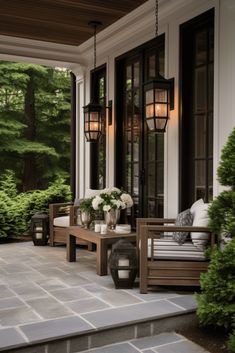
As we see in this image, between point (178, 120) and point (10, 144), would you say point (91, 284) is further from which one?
point (10, 144)

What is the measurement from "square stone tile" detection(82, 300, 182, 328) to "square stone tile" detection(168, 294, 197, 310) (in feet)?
0.25

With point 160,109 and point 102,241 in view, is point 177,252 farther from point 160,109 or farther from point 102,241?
point 160,109

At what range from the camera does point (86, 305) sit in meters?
3.27

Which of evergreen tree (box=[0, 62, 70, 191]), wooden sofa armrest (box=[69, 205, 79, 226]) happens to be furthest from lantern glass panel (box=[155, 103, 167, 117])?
evergreen tree (box=[0, 62, 70, 191])

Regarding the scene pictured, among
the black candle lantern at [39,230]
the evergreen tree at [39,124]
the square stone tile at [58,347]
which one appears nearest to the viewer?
the square stone tile at [58,347]

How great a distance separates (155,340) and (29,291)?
1296 millimetres

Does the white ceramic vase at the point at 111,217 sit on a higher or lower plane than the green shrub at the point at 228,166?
lower

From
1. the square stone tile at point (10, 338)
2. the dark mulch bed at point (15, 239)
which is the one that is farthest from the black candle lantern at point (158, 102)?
the dark mulch bed at point (15, 239)

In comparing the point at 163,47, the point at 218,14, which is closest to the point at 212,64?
the point at 218,14

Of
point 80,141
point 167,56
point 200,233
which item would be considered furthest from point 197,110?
point 80,141

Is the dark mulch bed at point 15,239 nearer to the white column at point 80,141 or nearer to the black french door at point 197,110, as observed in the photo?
the white column at point 80,141

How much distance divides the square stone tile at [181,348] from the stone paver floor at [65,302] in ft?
0.10

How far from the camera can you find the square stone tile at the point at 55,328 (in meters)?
2.67

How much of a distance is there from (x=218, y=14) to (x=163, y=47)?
43.4 inches
